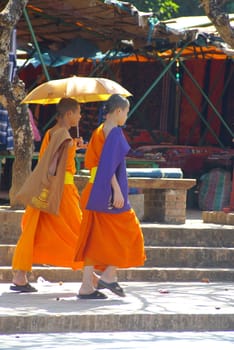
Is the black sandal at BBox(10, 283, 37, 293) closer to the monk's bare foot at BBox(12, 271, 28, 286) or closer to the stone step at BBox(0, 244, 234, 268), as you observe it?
the monk's bare foot at BBox(12, 271, 28, 286)

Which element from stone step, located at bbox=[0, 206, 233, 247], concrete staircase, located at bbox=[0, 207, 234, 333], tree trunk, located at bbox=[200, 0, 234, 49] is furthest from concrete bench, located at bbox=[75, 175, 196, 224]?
tree trunk, located at bbox=[200, 0, 234, 49]

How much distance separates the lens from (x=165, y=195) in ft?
38.9

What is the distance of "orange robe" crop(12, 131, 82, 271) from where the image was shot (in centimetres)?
923

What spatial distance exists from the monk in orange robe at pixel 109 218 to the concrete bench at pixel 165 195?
257 centimetres

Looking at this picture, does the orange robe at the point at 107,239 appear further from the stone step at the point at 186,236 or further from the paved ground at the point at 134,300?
the stone step at the point at 186,236

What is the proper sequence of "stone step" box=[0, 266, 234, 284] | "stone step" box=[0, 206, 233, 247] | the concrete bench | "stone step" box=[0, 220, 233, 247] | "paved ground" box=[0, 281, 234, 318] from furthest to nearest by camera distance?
the concrete bench < "stone step" box=[0, 220, 233, 247] < "stone step" box=[0, 206, 233, 247] < "stone step" box=[0, 266, 234, 284] < "paved ground" box=[0, 281, 234, 318]

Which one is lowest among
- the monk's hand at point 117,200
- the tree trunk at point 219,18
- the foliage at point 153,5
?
the monk's hand at point 117,200

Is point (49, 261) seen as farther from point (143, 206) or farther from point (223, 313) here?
point (143, 206)

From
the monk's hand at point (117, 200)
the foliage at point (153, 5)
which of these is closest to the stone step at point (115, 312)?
the monk's hand at point (117, 200)

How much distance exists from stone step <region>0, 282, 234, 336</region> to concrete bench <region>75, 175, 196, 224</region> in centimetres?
245

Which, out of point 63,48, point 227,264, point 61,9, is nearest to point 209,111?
point 63,48

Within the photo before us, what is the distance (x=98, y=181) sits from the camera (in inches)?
353

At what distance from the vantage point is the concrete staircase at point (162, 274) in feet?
26.2

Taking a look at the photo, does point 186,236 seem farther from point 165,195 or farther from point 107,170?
point 107,170
